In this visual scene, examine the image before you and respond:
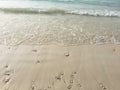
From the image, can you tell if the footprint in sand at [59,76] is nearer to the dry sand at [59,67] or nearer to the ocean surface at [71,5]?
the dry sand at [59,67]

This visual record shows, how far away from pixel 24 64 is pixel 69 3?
10.2m

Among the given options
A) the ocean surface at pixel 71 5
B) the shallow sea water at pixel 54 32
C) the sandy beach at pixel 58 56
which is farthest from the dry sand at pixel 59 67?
the ocean surface at pixel 71 5

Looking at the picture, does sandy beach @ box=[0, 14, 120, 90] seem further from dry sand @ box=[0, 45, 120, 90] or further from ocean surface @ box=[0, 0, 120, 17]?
ocean surface @ box=[0, 0, 120, 17]

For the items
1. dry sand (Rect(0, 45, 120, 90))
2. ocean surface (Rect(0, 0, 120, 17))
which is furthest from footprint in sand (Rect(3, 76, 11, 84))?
ocean surface (Rect(0, 0, 120, 17))

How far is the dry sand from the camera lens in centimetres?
436

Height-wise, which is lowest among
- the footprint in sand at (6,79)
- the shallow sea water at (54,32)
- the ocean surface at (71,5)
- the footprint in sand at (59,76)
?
the footprint in sand at (59,76)

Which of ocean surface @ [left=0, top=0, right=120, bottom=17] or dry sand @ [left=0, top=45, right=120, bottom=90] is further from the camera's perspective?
ocean surface @ [left=0, top=0, right=120, bottom=17]

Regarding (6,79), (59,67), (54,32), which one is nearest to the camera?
(6,79)

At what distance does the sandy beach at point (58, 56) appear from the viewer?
444 centimetres

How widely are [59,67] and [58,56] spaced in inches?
24.1

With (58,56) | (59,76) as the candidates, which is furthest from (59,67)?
(58,56)

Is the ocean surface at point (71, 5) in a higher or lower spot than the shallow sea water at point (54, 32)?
higher

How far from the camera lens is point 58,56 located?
5.65m

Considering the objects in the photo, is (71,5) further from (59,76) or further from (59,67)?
(59,76)
